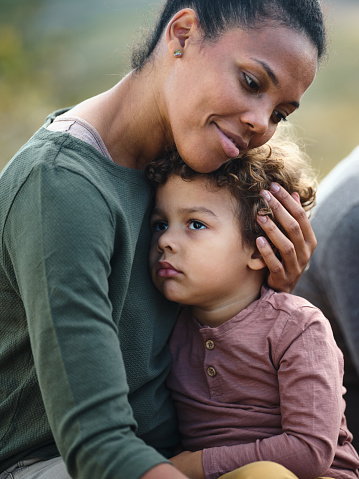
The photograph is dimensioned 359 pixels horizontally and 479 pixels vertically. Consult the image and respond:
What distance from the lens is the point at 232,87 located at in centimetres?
138

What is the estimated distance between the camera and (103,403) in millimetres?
1090

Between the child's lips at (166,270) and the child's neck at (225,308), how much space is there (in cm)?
16

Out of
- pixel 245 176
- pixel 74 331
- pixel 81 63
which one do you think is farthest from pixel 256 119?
pixel 81 63

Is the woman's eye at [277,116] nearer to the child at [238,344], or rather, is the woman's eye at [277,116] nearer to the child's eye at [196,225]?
the child at [238,344]

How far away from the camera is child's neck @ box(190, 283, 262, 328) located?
5.37ft

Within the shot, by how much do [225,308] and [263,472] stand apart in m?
0.50

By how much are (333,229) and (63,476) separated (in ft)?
3.86

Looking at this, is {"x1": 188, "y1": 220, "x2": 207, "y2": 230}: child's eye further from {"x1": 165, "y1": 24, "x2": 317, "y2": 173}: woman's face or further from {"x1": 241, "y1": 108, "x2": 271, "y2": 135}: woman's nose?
{"x1": 241, "y1": 108, "x2": 271, "y2": 135}: woman's nose

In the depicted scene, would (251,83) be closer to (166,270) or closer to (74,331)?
(166,270)

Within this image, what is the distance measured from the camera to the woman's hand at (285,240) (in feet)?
5.30

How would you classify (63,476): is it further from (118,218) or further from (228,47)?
(228,47)

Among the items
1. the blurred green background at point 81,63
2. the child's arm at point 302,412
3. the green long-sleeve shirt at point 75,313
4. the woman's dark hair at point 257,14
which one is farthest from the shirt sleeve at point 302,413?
the blurred green background at point 81,63

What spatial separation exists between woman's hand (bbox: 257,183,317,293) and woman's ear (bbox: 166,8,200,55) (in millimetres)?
460

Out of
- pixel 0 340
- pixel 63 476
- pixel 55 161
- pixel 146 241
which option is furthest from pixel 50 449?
pixel 55 161
